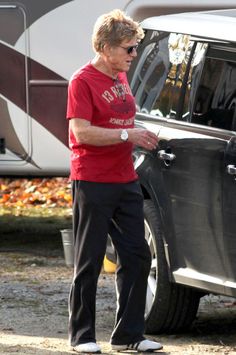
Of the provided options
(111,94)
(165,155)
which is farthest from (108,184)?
(165,155)

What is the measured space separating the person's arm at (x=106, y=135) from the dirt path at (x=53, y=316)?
3.84ft

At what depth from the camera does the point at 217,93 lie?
6.84 metres

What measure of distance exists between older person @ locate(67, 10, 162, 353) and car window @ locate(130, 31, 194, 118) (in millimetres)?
651

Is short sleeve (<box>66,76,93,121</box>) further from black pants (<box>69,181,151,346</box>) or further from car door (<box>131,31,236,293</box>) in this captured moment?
car door (<box>131,31,236,293</box>)

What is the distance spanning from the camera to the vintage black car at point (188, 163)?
21.8 ft

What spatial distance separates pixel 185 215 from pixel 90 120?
2.67 ft

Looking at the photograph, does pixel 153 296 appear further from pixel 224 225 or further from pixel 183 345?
pixel 224 225

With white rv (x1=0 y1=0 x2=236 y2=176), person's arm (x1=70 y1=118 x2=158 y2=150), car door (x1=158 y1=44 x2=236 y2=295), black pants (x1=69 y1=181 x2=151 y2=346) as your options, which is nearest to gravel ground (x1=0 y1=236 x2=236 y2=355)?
black pants (x1=69 y1=181 x2=151 y2=346)

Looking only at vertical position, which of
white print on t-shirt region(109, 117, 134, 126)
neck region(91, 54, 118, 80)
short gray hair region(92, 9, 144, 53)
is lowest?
white print on t-shirt region(109, 117, 134, 126)

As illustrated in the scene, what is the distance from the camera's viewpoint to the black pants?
259 inches

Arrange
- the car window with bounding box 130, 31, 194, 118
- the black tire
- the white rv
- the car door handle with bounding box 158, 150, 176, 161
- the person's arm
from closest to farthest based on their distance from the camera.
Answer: the person's arm → the car door handle with bounding box 158, 150, 176, 161 → the black tire → the car window with bounding box 130, 31, 194, 118 → the white rv

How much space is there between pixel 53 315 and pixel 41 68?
10.5ft

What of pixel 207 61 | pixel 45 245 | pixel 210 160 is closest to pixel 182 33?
pixel 207 61

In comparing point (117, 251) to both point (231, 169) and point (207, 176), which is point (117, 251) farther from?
point (231, 169)
